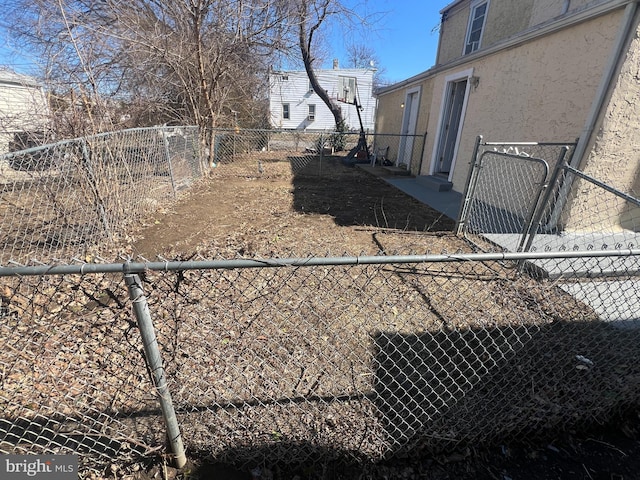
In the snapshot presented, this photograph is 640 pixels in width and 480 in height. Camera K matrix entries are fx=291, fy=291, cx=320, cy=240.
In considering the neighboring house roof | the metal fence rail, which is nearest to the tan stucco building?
the metal fence rail

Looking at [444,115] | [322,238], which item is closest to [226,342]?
[322,238]

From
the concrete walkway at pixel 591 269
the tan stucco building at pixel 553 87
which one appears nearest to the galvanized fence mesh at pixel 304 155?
the tan stucco building at pixel 553 87

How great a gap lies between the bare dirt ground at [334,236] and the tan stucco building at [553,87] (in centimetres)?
208

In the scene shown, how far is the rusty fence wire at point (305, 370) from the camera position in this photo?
1.64m

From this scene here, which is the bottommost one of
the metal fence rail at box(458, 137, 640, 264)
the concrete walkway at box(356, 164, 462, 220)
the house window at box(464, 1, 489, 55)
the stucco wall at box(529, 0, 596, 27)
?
the concrete walkway at box(356, 164, 462, 220)

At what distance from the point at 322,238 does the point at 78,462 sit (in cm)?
364

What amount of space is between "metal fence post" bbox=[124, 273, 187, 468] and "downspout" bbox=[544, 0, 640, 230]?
17.2 ft

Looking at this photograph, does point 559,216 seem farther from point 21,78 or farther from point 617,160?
point 21,78

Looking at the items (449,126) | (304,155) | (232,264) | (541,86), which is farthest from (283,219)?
(304,155)

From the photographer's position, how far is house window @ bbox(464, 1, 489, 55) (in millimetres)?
9102

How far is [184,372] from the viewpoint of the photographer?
220 centimetres

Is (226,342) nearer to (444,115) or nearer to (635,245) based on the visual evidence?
(635,245)

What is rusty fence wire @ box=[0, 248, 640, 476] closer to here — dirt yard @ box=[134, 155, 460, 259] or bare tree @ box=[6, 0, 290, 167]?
dirt yard @ box=[134, 155, 460, 259]

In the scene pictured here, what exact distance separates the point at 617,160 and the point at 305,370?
210 inches
